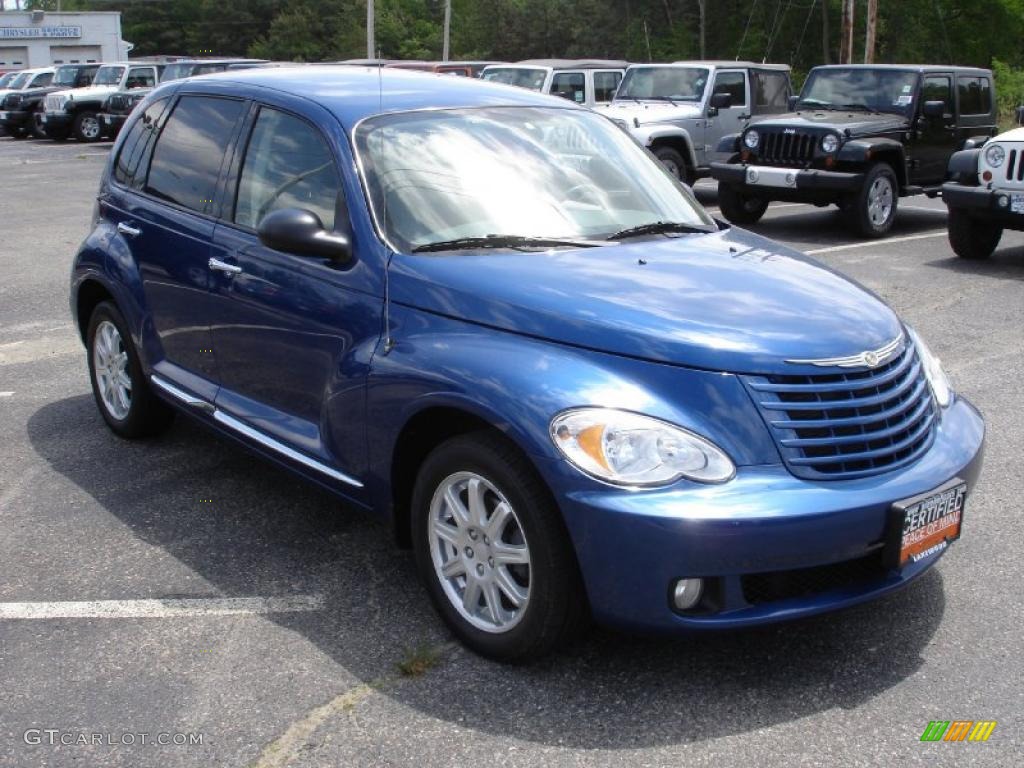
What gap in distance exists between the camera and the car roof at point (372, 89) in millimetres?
4445

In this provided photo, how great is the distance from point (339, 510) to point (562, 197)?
1.64 meters

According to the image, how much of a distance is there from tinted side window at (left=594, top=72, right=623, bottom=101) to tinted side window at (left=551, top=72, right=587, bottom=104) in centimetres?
23

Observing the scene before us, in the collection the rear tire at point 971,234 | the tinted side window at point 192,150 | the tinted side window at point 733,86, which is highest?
the tinted side window at point 192,150

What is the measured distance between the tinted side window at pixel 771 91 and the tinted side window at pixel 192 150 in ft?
41.6

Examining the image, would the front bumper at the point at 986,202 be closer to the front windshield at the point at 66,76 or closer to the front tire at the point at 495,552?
the front tire at the point at 495,552

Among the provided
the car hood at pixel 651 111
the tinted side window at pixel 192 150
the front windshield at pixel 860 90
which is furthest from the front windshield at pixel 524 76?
the tinted side window at pixel 192 150

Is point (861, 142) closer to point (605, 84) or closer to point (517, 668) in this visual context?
point (605, 84)

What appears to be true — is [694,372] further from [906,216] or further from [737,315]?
[906,216]

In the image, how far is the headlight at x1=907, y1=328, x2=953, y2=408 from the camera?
4035mm

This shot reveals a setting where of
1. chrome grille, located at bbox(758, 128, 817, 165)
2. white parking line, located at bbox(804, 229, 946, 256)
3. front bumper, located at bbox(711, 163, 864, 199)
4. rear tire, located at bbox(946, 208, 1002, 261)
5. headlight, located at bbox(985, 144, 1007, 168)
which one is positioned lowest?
white parking line, located at bbox(804, 229, 946, 256)

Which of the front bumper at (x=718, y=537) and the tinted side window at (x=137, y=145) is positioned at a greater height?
the tinted side window at (x=137, y=145)

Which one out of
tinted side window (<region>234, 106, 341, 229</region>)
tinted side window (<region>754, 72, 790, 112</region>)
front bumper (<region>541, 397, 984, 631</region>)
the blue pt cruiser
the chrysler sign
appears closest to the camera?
front bumper (<region>541, 397, 984, 631</region>)

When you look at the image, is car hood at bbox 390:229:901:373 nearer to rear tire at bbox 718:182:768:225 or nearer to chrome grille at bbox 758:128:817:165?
chrome grille at bbox 758:128:817:165

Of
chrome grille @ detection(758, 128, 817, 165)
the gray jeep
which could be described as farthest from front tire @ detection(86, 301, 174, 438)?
the gray jeep
